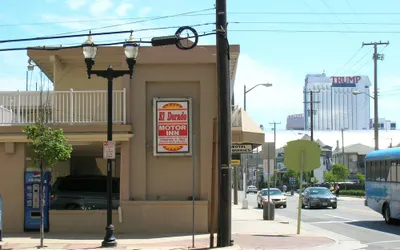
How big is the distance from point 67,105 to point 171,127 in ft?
11.5

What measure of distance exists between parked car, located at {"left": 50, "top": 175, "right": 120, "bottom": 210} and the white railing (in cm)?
246

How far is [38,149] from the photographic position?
1323 cm

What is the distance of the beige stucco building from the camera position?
1602cm

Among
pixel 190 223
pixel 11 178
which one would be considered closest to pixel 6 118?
pixel 11 178

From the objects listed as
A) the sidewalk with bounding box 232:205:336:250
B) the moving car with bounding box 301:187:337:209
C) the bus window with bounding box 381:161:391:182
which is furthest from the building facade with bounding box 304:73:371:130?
the sidewalk with bounding box 232:205:336:250

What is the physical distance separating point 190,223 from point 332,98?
139 metres

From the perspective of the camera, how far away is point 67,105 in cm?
1681

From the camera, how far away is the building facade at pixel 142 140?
16.0 m

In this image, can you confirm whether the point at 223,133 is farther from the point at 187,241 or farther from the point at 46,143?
the point at 46,143

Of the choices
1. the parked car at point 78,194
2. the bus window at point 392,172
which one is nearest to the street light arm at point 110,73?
the parked car at point 78,194

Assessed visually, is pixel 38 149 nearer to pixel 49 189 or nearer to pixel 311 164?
pixel 49 189

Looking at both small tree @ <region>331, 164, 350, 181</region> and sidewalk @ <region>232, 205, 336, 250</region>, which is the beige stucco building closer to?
sidewalk @ <region>232, 205, 336, 250</region>

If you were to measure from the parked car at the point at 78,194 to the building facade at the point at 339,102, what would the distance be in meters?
127

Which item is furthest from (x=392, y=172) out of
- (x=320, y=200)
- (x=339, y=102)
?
(x=339, y=102)
